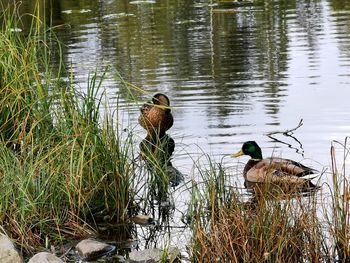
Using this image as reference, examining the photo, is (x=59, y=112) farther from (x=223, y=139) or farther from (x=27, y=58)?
(x=223, y=139)

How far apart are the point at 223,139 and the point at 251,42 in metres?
8.79

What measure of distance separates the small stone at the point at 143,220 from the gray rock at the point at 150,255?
900 millimetres

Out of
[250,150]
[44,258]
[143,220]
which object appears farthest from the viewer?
[250,150]

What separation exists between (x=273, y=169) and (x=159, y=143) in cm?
133

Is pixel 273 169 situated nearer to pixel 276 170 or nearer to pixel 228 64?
pixel 276 170

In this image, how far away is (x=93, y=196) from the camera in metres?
8.28

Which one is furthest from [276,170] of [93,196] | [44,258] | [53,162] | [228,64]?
[228,64]

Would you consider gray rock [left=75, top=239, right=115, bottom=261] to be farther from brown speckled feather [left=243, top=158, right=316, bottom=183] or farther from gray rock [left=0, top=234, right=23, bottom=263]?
brown speckled feather [left=243, top=158, right=316, bottom=183]

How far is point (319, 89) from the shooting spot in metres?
14.1

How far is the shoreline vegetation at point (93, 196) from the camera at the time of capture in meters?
6.61

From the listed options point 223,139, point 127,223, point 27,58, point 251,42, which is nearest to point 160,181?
point 127,223

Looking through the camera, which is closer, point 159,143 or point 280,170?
point 280,170

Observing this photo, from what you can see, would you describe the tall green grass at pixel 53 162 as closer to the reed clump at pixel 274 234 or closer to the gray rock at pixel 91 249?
the gray rock at pixel 91 249

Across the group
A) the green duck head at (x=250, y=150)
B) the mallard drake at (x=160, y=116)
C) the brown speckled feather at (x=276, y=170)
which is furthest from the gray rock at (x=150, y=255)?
the mallard drake at (x=160, y=116)
